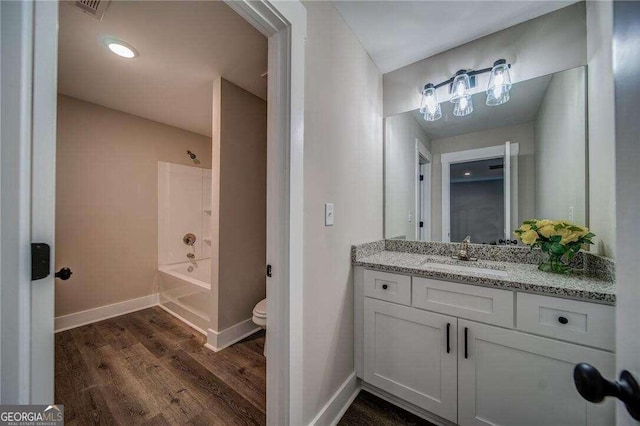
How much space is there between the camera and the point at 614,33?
0.41 meters

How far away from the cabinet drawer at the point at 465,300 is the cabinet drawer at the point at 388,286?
5 centimetres

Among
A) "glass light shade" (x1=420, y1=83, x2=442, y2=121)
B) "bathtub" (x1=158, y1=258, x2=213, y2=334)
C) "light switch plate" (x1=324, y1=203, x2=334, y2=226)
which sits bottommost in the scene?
"bathtub" (x1=158, y1=258, x2=213, y2=334)

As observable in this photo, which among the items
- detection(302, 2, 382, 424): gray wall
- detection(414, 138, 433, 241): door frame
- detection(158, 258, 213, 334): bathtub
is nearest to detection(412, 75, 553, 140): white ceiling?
detection(414, 138, 433, 241): door frame

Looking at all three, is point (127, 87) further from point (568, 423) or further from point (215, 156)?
point (568, 423)

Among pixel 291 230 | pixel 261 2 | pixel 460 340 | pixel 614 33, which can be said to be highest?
pixel 261 2

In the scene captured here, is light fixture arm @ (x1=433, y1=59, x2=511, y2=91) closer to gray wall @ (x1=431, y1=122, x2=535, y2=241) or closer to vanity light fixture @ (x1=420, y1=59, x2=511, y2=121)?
vanity light fixture @ (x1=420, y1=59, x2=511, y2=121)

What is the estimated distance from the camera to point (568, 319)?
97 centimetres

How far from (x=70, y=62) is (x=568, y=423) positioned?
12.6 ft

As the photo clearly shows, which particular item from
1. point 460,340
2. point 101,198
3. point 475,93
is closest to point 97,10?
point 101,198

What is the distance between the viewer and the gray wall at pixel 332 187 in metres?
1.17

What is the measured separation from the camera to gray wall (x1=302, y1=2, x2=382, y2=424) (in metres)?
1.17

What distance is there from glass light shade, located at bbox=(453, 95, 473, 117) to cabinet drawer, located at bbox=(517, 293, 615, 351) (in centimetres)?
130

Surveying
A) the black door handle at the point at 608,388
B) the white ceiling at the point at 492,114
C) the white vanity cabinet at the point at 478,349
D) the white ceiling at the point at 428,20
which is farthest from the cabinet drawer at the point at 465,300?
the white ceiling at the point at 428,20

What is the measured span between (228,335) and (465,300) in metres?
1.95
